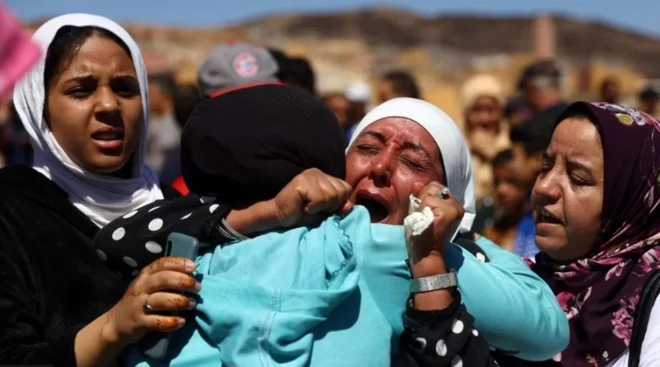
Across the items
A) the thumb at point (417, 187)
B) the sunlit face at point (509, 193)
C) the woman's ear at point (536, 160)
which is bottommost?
the sunlit face at point (509, 193)

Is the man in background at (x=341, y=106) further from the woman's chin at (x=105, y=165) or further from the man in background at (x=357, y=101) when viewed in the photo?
the woman's chin at (x=105, y=165)

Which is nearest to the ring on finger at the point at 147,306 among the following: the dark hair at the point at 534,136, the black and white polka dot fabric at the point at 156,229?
the black and white polka dot fabric at the point at 156,229

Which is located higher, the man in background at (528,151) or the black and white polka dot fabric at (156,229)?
the black and white polka dot fabric at (156,229)

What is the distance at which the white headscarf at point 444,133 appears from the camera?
98.3 inches

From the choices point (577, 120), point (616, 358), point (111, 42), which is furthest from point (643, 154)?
point (111, 42)

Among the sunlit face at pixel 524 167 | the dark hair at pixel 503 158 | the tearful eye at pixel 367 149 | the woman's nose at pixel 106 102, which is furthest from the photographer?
the dark hair at pixel 503 158

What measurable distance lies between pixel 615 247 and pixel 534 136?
186 centimetres

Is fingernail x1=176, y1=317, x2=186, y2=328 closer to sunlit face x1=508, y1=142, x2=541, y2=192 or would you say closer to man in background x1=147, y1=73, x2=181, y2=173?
sunlit face x1=508, y1=142, x2=541, y2=192

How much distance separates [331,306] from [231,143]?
442 millimetres

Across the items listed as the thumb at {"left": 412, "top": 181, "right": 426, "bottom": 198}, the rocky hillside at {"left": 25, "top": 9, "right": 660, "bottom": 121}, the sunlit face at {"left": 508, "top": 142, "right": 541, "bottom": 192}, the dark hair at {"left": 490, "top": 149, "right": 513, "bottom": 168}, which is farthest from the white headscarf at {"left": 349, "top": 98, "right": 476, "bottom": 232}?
the rocky hillside at {"left": 25, "top": 9, "right": 660, "bottom": 121}

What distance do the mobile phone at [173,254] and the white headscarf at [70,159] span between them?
810mm

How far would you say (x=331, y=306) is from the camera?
208 cm

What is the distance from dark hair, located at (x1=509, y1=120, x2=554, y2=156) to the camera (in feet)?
14.6

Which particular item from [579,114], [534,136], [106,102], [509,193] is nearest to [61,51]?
[106,102]
